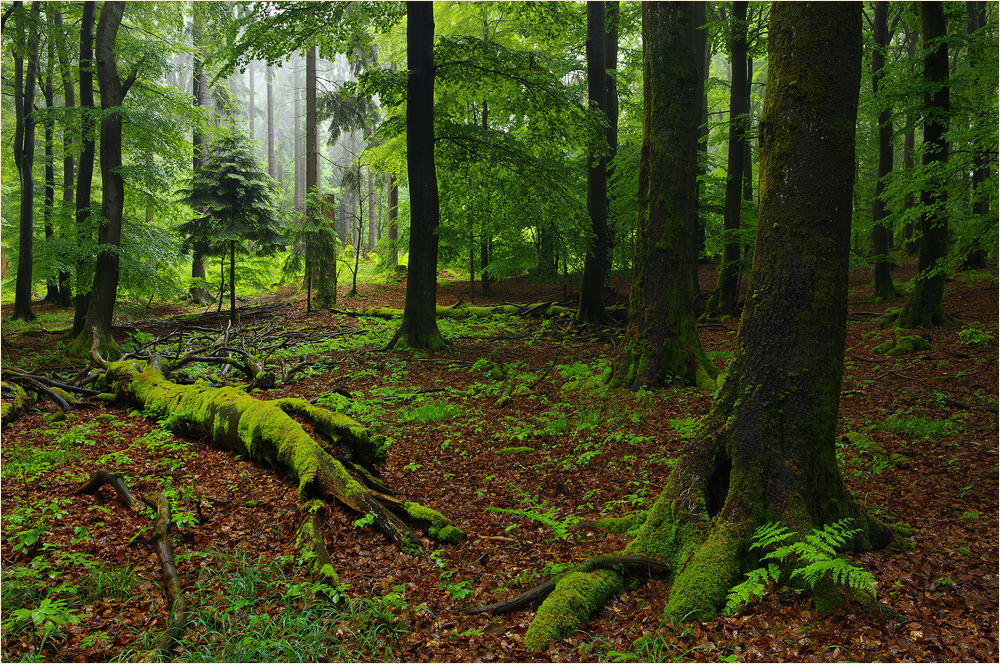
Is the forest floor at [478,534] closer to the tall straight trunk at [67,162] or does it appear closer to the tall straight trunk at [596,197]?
the tall straight trunk at [596,197]

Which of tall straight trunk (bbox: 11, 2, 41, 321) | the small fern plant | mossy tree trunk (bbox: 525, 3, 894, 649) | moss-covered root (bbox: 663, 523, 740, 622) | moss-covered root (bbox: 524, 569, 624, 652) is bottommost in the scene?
moss-covered root (bbox: 524, 569, 624, 652)

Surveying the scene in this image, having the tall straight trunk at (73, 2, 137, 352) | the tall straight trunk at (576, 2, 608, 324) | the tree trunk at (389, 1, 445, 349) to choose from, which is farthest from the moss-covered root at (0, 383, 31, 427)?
the tall straight trunk at (576, 2, 608, 324)

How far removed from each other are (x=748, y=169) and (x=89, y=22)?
18801 millimetres

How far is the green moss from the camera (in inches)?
164

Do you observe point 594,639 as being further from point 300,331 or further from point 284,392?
point 300,331

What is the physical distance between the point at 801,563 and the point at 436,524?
2567 millimetres

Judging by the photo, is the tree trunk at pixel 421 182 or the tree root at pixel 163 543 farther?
the tree trunk at pixel 421 182

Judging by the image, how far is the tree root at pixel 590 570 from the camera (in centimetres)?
328

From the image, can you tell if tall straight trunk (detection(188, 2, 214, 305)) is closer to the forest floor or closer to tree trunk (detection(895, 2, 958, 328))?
the forest floor

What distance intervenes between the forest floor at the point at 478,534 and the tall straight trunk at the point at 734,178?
515 centimetres

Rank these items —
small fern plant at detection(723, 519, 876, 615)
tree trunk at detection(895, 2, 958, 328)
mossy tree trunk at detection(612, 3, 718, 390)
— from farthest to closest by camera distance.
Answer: tree trunk at detection(895, 2, 958, 328) → mossy tree trunk at detection(612, 3, 718, 390) → small fern plant at detection(723, 519, 876, 615)

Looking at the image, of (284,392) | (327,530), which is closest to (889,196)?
(327,530)

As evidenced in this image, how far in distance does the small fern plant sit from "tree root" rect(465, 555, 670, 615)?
558 mm

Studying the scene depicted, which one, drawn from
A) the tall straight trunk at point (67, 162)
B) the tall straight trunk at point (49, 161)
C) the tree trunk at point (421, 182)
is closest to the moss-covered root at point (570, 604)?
the tree trunk at point (421, 182)
